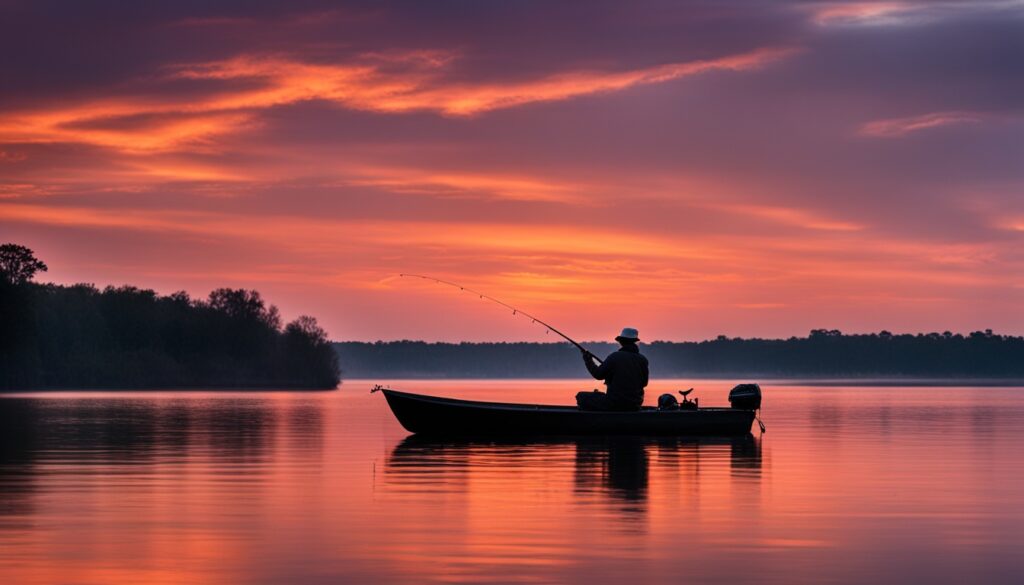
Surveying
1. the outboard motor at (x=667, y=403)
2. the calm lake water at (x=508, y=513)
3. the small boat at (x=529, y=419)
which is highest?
the outboard motor at (x=667, y=403)

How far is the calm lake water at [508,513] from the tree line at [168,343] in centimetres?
10015

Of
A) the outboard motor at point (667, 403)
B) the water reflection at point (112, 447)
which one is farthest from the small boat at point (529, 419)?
the water reflection at point (112, 447)

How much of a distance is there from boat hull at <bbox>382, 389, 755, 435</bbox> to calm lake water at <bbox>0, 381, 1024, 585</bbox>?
6.99 ft

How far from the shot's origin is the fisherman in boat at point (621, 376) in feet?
113

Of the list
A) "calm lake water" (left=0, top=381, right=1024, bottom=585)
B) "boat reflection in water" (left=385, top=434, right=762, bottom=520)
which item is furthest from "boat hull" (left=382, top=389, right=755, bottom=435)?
"calm lake water" (left=0, top=381, right=1024, bottom=585)

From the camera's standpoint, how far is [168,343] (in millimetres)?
143625

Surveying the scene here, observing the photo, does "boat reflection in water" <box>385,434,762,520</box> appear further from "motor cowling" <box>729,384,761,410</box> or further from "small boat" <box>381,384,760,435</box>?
"motor cowling" <box>729,384,761,410</box>

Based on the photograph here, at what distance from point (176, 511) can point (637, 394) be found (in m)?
19.4

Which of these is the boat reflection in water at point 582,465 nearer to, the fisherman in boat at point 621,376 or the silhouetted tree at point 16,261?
the fisherman in boat at point 621,376

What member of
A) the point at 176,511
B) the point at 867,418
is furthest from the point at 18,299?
the point at 176,511

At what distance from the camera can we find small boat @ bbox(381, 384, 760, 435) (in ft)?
118

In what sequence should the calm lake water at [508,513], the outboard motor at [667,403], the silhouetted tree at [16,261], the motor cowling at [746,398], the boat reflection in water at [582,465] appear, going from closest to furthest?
1. the calm lake water at [508,513]
2. the boat reflection in water at [582,465]
3. the outboard motor at [667,403]
4. the motor cowling at [746,398]
5. the silhouetted tree at [16,261]

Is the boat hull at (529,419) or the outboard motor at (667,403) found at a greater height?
the outboard motor at (667,403)

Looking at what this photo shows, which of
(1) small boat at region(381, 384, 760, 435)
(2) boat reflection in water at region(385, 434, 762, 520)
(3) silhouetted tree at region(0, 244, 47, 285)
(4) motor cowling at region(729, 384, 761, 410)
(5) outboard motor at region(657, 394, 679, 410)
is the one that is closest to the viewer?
(2) boat reflection in water at region(385, 434, 762, 520)
